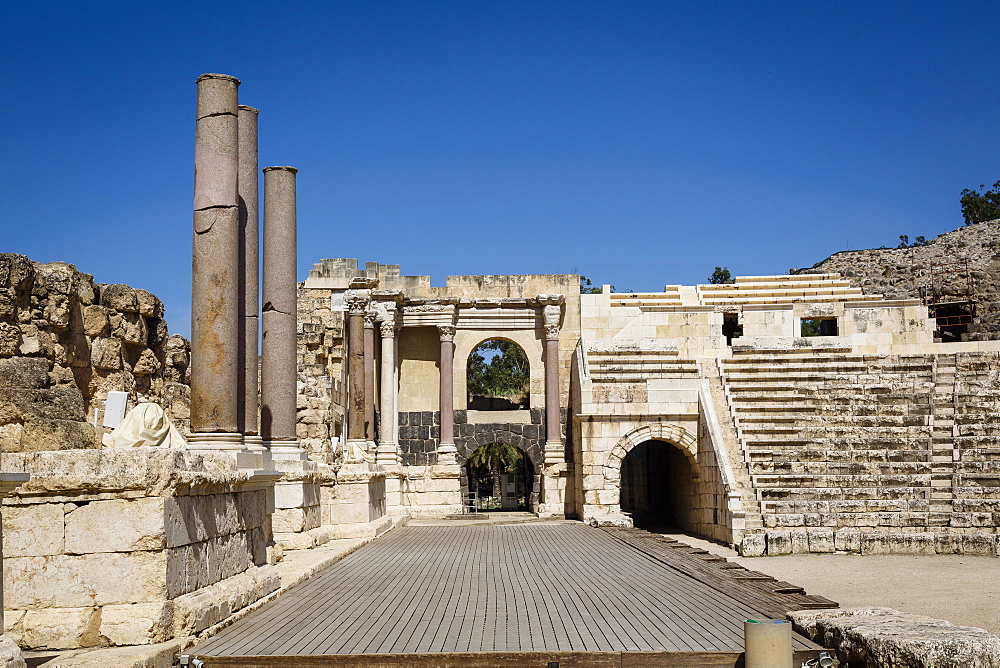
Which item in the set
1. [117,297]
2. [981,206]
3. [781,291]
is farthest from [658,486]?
[981,206]

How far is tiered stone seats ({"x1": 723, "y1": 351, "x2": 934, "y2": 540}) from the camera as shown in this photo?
669 inches

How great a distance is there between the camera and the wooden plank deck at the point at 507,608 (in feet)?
23.6

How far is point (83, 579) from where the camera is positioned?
6.97 meters

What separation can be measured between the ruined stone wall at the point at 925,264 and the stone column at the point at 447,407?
21.4 m

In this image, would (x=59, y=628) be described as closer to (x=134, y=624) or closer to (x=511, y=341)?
(x=134, y=624)

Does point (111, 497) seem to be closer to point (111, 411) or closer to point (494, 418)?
point (111, 411)

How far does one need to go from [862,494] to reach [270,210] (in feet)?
35.7

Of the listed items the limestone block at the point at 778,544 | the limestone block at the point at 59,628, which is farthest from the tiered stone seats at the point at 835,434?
the limestone block at the point at 59,628

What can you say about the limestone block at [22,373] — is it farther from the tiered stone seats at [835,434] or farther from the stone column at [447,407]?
the stone column at [447,407]

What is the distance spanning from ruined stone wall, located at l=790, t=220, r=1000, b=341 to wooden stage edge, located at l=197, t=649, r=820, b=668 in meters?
34.6

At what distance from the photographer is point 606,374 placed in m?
24.0

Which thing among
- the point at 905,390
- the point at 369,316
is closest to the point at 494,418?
the point at 369,316

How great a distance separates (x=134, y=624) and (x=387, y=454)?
2005 centimetres

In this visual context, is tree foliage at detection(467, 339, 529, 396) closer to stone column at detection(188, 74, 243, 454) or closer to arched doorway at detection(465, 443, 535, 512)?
arched doorway at detection(465, 443, 535, 512)
